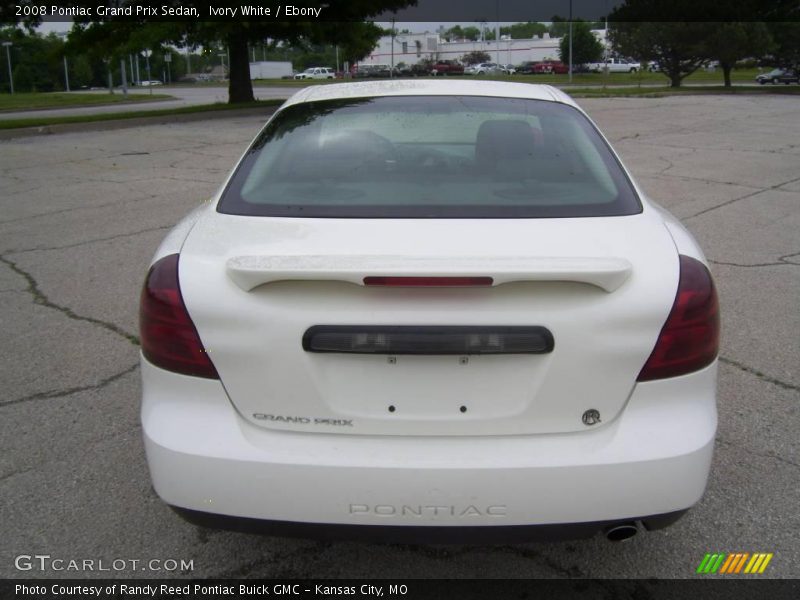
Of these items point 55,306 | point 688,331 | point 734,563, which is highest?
point 688,331

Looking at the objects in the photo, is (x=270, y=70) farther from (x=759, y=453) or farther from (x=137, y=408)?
(x=759, y=453)

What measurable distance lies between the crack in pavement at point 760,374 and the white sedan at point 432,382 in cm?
201

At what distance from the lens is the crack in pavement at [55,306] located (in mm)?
4742

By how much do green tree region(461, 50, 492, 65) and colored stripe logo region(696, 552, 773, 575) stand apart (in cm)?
7367

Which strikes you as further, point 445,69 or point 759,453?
point 445,69

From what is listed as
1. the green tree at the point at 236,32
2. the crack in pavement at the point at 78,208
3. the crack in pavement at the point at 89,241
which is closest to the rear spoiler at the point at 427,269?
the crack in pavement at the point at 89,241

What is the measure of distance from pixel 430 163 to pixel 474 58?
74792 millimetres

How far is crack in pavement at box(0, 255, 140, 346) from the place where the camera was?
4742 millimetres

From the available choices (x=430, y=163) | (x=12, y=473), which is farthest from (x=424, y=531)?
(x=12, y=473)

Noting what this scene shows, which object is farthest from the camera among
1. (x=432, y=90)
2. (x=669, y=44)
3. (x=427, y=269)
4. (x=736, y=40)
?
(x=669, y=44)

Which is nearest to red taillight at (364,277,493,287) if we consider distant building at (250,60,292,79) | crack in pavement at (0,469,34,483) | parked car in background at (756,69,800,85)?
crack in pavement at (0,469,34,483)

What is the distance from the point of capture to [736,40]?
36719mm

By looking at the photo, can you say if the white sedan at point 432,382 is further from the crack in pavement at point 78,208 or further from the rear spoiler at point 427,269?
the crack in pavement at point 78,208

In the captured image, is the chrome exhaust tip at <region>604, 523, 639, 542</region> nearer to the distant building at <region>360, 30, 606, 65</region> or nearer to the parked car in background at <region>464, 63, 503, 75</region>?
the distant building at <region>360, 30, 606, 65</region>
